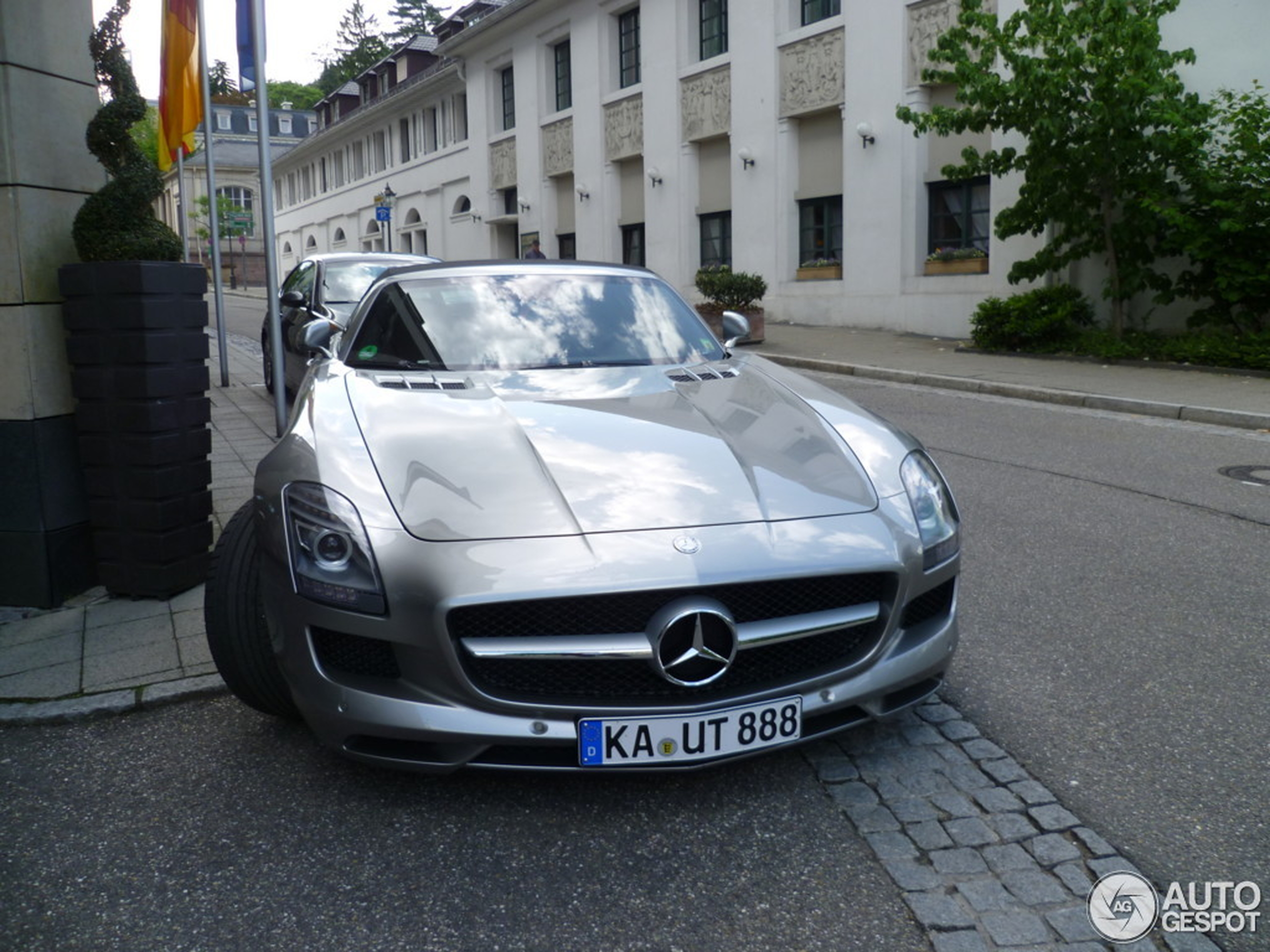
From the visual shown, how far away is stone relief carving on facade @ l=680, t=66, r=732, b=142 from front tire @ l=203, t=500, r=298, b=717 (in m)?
22.4

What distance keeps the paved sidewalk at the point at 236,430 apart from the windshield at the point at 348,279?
1.35m

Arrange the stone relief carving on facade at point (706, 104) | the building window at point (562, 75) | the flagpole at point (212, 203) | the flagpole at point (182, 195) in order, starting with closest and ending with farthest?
the flagpole at point (182, 195) → the flagpole at point (212, 203) → the stone relief carving on facade at point (706, 104) → the building window at point (562, 75)

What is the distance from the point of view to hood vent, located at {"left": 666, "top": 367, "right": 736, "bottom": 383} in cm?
414

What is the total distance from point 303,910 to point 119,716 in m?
1.62

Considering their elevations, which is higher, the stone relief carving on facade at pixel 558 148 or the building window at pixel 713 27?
the building window at pixel 713 27

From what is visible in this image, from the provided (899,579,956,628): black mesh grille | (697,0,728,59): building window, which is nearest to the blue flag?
(899,579,956,628): black mesh grille

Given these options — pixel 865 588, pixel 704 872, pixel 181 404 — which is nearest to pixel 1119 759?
pixel 865 588

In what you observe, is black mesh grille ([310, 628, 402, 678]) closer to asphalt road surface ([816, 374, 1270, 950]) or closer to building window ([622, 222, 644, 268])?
asphalt road surface ([816, 374, 1270, 950])

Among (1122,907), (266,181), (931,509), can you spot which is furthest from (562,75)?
(1122,907)

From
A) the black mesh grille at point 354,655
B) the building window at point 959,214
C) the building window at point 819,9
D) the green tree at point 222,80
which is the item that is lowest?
the black mesh grille at point 354,655

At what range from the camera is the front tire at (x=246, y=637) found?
334 cm

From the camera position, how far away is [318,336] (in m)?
5.36

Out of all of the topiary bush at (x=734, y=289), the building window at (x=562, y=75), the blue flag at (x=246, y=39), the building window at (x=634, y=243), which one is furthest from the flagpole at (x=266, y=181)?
the building window at (x=562, y=75)
